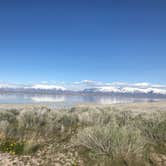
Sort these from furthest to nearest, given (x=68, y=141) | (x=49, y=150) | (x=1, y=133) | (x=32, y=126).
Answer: (x=32, y=126) → (x=1, y=133) → (x=68, y=141) → (x=49, y=150)

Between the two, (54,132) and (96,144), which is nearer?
(96,144)

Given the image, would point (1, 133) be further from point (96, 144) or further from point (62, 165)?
point (96, 144)

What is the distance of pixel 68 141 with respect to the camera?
8656mm

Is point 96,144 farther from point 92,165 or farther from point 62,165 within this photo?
point 62,165

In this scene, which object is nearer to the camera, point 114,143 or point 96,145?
point 114,143

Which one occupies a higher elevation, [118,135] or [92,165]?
[118,135]

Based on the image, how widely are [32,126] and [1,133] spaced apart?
1837 mm

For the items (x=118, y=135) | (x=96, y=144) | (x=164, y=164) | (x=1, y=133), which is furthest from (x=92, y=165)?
(x=1, y=133)

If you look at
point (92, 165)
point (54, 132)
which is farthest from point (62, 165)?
point (54, 132)

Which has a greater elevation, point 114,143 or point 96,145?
point 114,143

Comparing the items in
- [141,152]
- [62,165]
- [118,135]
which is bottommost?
[62,165]

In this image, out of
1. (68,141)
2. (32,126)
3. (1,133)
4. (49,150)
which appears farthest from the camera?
(32,126)

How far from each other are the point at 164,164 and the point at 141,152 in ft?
2.28

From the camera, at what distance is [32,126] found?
1141cm
